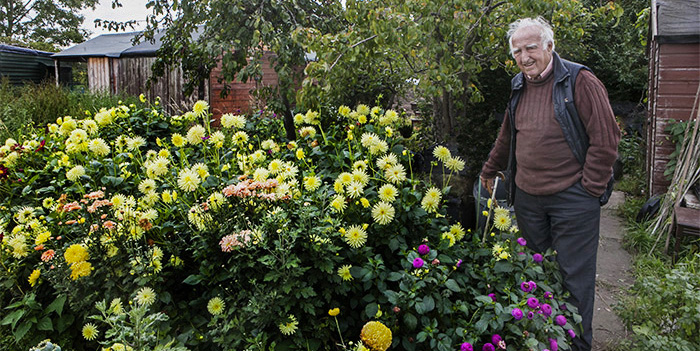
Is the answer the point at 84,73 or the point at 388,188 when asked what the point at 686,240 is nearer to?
the point at 388,188

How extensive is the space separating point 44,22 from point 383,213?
30.4 meters

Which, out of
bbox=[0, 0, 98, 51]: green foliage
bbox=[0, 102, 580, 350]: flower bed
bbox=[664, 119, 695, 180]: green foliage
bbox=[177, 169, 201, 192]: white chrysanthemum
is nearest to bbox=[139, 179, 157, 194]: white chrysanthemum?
bbox=[0, 102, 580, 350]: flower bed

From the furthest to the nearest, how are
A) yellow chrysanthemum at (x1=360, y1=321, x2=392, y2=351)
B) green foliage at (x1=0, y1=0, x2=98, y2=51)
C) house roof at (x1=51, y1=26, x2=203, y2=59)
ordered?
1. green foliage at (x1=0, y1=0, x2=98, y2=51)
2. house roof at (x1=51, y1=26, x2=203, y2=59)
3. yellow chrysanthemum at (x1=360, y1=321, x2=392, y2=351)

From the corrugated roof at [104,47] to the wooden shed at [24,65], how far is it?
200 cm

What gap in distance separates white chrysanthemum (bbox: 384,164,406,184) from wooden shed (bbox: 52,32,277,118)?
8.97m

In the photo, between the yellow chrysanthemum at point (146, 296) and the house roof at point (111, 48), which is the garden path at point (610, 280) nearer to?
the yellow chrysanthemum at point (146, 296)

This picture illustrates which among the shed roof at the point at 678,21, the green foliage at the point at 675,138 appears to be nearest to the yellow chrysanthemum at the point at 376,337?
the green foliage at the point at 675,138

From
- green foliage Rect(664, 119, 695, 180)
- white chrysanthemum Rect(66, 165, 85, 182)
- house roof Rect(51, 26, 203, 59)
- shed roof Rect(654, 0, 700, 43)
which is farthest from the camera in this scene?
house roof Rect(51, 26, 203, 59)

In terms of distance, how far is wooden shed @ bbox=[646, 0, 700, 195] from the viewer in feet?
16.2

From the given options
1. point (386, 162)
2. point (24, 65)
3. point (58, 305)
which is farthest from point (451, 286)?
point (24, 65)

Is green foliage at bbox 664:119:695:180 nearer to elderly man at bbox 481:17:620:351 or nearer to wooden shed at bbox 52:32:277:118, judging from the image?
elderly man at bbox 481:17:620:351

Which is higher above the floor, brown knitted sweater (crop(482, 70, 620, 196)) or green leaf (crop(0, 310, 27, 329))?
brown knitted sweater (crop(482, 70, 620, 196))

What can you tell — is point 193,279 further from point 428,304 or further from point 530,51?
point 530,51

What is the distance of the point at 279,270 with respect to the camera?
1.67 metres
